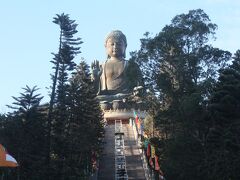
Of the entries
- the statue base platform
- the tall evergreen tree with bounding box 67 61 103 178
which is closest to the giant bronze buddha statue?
the statue base platform

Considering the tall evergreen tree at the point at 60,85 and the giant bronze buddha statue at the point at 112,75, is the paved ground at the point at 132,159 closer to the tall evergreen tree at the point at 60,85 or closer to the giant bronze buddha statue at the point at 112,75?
the tall evergreen tree at the point at 60,85

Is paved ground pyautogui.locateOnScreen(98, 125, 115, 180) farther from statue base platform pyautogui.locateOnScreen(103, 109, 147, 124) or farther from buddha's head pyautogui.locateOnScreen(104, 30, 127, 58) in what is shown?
buddha's head pyautogui.locateOnScreen(104, 30, 127, 58)

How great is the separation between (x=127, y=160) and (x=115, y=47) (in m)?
21.3

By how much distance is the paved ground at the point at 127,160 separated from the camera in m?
20.0

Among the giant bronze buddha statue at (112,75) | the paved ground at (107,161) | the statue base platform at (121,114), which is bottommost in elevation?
the paved ground at (107,161)

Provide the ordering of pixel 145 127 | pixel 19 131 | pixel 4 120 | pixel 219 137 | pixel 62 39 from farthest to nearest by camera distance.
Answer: pixel 145 127 → pixel 62 39 → pixel 4 120 → pixel 19 131 → pixel 219 137

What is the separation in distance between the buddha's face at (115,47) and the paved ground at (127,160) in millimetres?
15086

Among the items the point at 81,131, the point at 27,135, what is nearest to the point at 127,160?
the point at 81,131

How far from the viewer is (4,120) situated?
65.8 feet

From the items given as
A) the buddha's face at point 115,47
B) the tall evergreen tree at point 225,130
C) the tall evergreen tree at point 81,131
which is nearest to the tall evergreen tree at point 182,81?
the tall evergreen tree at point 225,130

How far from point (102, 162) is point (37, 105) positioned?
4.52m

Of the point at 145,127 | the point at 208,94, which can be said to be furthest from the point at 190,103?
the point at 145,127

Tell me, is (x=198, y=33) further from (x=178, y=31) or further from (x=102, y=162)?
(x=102, y=162)

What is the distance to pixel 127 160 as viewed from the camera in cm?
2206
